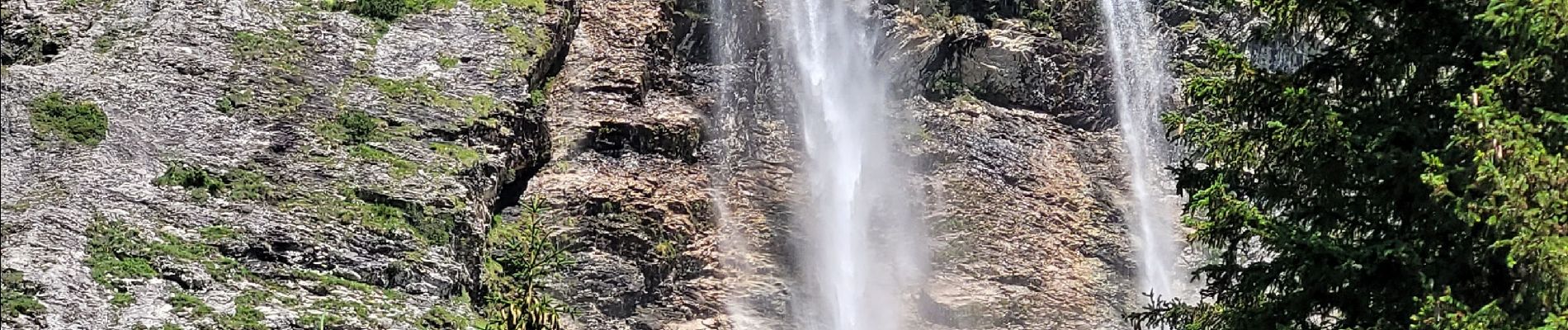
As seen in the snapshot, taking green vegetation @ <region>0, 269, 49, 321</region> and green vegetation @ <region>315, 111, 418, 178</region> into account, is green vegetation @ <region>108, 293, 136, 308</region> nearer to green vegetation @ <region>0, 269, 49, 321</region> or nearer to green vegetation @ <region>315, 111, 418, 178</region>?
green vegetation @ <region>0, 269, 49, 321</region>

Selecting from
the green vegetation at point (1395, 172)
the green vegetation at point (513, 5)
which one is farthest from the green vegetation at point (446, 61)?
the green vegetation at point (1395, 172)

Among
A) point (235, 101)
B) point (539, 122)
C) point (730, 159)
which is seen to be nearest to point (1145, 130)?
point (730, 159)

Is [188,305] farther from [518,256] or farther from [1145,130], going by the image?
[1145,130]

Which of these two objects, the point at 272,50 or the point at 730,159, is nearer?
the point at 272,50

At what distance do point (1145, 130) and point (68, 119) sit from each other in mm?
24937

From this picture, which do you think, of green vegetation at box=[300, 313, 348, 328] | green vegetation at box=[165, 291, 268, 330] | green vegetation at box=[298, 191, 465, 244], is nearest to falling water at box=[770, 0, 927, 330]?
green vegetation at box=[298, 191, 465, 244]

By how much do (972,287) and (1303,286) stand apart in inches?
984

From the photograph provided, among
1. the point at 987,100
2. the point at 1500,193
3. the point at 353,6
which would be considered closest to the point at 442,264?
the point at 353,6

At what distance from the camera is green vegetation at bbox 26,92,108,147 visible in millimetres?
24031

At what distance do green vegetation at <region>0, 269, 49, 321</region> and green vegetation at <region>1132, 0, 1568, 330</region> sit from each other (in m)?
14.5

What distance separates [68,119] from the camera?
24594 millimetres

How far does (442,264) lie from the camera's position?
80.8ft

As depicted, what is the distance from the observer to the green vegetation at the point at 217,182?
2370 centimetres

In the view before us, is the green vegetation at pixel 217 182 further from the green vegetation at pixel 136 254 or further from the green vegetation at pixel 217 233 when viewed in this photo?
the green vegetation at pixel 136 254
